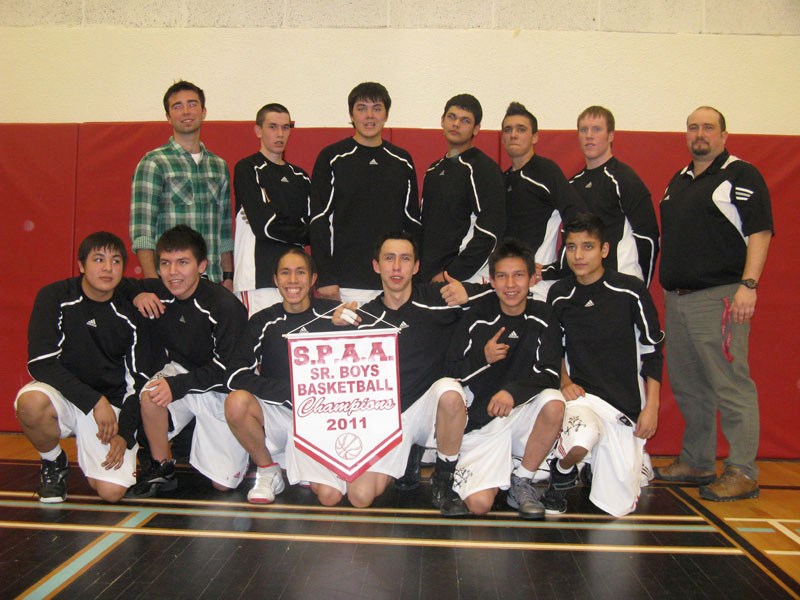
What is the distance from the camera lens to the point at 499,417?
3.55m

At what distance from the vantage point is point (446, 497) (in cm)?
345

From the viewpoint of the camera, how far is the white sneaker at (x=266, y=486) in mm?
3549

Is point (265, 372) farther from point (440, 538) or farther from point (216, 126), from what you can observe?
point (216, 126)

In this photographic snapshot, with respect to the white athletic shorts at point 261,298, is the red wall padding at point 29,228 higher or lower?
higher

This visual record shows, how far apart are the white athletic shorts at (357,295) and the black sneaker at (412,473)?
945mm

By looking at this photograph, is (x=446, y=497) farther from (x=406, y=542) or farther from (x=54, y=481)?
(x=54, y=481)

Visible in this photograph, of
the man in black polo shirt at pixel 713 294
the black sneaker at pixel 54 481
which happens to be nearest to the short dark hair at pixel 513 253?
the man in black polo shirt at pixel 713 294

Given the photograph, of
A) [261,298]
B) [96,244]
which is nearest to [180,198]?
[96,244]

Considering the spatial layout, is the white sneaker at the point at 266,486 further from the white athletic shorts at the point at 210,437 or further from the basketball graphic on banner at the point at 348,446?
the basketball graphic on banner at the point at 348,446

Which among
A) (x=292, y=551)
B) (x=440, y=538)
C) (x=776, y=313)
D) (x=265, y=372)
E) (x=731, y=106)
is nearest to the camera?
(x=292, y=551)

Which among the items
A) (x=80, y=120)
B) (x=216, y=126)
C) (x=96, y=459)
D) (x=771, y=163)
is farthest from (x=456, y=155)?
(x=80, y=120)

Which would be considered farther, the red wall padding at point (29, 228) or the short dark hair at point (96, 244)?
the red wall padding at point (29, 228)

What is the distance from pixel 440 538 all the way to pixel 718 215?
8.59ft

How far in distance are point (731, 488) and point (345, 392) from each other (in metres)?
2.39
